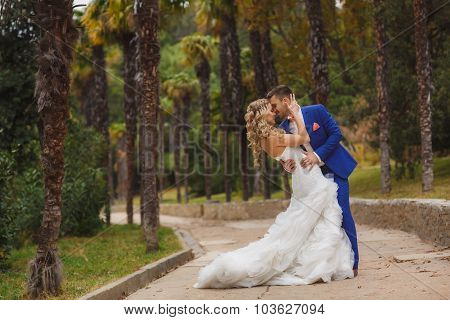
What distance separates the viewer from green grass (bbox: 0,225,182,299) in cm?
962

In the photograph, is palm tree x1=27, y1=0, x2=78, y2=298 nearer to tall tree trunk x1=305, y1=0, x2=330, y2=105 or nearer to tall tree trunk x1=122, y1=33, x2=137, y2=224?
tall tree trunk x1=305, y1=0, x2=330, y2=105

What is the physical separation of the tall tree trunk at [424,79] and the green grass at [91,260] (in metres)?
6.92

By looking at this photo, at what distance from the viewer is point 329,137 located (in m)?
8.58

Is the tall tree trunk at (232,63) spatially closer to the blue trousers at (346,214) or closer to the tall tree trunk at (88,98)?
the tall tree trunk at (88,98)

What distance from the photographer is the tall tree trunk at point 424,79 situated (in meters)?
17.8

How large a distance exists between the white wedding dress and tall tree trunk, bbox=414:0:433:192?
10.4 meters

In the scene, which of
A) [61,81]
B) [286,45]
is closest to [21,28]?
[61,81]

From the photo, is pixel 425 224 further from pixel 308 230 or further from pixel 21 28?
pixel 21 28

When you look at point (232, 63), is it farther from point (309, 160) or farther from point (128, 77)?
point (309, 160)

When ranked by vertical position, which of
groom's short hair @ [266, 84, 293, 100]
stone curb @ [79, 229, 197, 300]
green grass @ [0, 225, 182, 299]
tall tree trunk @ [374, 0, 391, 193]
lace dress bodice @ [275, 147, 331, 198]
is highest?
tall tree trunk @ [374, 0, 391, 193]

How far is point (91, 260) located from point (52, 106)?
6164mm

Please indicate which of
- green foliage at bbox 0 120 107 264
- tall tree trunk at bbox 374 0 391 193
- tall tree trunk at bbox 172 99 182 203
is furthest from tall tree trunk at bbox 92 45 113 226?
tall tree trunk at bbox 374 0 391 193

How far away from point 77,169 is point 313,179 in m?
16.1

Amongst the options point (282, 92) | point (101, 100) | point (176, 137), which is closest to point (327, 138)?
point (282, 92)
